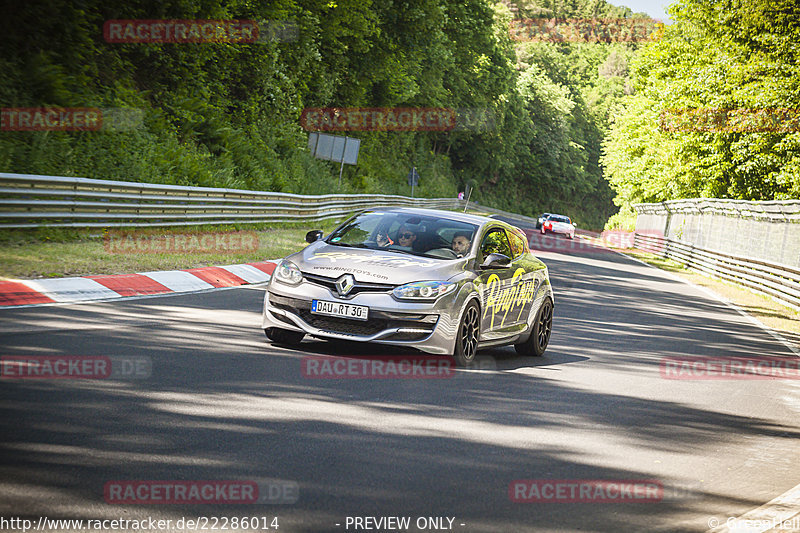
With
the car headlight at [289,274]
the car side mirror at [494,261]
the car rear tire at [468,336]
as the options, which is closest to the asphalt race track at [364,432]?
the car rear tire at [468,336]

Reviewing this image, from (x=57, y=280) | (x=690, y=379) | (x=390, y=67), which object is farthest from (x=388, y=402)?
(x=390, y=67)

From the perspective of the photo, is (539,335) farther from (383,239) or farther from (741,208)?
(741,208)

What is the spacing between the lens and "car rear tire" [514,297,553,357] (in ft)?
37.1

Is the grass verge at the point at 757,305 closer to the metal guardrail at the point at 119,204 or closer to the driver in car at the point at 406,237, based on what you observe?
the driver in car at the point at 406,237

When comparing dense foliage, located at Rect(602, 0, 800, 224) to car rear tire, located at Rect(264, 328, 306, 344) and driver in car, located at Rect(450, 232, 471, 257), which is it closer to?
driver in car, located at Rect(450, 232, 471, 257)

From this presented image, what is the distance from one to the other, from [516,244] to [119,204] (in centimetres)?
844

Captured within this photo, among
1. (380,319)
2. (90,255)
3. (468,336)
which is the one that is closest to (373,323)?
(380,319)

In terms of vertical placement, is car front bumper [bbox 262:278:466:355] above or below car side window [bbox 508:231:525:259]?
below

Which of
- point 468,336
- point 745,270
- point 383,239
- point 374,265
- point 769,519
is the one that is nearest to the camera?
point 769,519

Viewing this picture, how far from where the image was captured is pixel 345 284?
895cm

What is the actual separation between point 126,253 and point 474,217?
23.3 feet

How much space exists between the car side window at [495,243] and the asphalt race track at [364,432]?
1.24m

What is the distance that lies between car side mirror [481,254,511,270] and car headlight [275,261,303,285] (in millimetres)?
1985

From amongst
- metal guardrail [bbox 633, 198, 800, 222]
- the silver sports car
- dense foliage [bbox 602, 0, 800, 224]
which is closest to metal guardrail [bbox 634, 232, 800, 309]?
metal guardrail [bbox 633, 198, 800, 222]
